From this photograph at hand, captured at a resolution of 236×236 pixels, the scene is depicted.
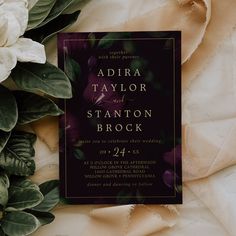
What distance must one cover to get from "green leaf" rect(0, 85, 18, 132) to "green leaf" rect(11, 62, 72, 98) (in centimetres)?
2

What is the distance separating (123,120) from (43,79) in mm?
116

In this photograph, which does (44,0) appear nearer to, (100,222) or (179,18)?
(179,18)

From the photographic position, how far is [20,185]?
0.65 meters

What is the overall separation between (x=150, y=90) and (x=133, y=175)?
113 millimetres

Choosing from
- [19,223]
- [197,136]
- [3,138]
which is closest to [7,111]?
[3,138]

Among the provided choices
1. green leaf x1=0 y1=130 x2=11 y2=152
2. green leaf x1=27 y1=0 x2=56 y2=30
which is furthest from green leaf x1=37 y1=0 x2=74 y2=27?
green leaf x1=0 y1=130 x2=11 y2=152

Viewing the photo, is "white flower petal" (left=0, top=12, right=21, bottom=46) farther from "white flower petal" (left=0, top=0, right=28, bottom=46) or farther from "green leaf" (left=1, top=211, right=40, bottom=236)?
"green leaf" (left=1, top=211, right=40, bottom=236)

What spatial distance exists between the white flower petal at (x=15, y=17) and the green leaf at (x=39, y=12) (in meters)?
0.02

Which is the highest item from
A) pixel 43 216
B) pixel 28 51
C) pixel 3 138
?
pixel 28 51

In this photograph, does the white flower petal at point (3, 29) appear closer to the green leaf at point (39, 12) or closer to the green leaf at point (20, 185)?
the green leaf at point (39, 12)

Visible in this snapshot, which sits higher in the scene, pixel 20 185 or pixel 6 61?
pixel 6 61

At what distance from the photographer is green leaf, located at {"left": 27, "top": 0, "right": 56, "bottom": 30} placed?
64cm

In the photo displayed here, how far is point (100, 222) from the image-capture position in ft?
2.20

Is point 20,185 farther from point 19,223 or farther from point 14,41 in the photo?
point 14,41
